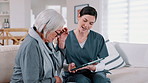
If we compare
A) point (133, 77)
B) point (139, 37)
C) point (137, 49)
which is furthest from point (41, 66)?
point (139, 37)

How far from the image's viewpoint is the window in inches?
149

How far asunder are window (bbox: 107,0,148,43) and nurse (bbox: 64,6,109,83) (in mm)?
2140

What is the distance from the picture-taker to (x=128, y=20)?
4.04 metres

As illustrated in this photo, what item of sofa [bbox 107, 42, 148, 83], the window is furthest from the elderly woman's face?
the window

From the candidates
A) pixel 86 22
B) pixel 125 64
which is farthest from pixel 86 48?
pixel 125 64

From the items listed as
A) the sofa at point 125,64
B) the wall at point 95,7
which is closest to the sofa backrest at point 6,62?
the sofa at point 125,64

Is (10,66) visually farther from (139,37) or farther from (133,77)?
(139,37)

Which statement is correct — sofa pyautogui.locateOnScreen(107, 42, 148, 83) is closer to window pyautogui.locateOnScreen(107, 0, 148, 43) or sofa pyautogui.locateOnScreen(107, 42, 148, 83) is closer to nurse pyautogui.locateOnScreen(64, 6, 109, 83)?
nurse pyautogui.locateOnScreen(64, 6, 109, 83)

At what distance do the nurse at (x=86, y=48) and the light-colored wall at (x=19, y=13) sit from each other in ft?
14.5

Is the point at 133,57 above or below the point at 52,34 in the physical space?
below

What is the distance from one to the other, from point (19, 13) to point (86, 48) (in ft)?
15.1

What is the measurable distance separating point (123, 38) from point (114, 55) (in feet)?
5.48

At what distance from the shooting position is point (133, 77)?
2.09 meters

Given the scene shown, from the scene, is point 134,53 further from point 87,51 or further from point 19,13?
point 19,13
